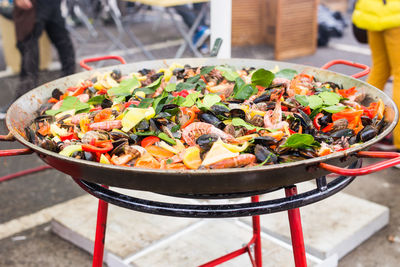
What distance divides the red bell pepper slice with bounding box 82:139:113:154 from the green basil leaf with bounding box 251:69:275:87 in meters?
0.59

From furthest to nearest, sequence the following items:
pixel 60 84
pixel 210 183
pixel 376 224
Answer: pixel 376 224
pixel 60 84
pixel 210 183

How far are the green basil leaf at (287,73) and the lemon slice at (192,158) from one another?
2.13 ft

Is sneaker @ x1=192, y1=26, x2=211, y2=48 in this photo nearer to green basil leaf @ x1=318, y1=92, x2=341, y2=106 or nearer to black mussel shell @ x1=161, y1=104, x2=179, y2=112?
green basil leaf @ x1=318, y1=92, x2=341, y2=106

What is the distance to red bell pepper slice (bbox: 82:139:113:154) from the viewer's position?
116 cm

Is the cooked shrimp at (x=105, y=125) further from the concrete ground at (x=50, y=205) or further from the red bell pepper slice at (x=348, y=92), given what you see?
the concrete ground at (x=50, y=205)

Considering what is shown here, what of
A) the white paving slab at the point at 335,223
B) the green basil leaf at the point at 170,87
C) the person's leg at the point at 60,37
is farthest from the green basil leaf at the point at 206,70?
the person's leg at the point at 60,37

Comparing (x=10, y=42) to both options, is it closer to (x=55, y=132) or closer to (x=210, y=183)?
(x=55, y=132)

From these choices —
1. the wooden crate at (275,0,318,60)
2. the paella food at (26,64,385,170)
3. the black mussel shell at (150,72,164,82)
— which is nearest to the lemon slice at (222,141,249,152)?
the paella food at (26,64,385,170)

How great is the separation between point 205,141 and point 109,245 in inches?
50.5

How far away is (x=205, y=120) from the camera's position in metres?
1.33

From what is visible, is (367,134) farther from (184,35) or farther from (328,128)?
(184,35)

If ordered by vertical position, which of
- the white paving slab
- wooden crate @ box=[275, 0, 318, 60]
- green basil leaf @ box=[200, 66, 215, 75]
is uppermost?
green basil leaf @ box=[200, 66, 215, 75]

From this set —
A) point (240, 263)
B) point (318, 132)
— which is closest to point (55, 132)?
point (318, 132)

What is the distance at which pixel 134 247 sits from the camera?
2254 millimetres
